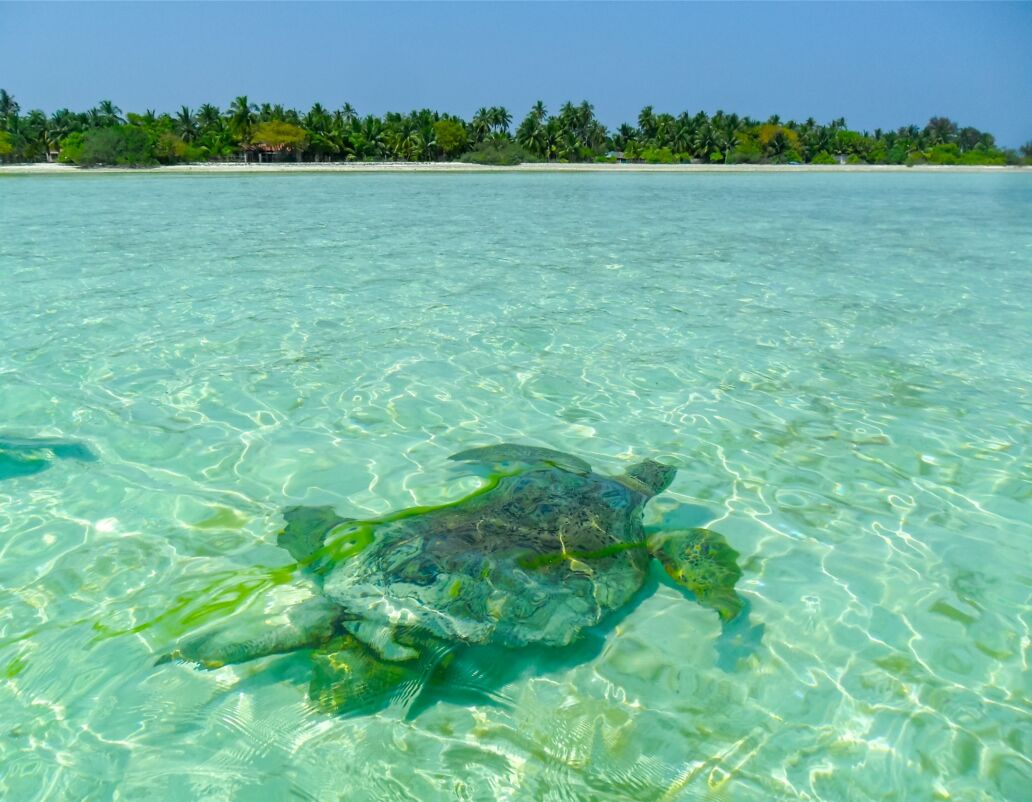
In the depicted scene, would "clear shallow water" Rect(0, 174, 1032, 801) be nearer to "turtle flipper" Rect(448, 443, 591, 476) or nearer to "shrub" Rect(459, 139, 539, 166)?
"turtle flipper" Rect(448, 443, 591, 476)

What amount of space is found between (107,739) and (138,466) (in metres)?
2.46

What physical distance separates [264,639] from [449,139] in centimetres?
8532

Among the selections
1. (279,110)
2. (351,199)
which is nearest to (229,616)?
(351,199)

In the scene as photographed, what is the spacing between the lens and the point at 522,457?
4.48 meters

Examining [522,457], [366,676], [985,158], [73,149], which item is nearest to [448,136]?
[73,149]

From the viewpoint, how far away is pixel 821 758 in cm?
259

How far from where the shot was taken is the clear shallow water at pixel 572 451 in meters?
2.57

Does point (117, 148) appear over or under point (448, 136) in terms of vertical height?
under

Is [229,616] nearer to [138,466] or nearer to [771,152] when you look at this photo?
[138,466]

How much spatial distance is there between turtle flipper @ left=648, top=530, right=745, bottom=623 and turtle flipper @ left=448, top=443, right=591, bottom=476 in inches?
27.6

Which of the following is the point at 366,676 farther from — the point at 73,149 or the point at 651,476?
the point at 73,149

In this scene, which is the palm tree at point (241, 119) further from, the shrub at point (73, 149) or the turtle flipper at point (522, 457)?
the turtle flipper at point (522, 457)

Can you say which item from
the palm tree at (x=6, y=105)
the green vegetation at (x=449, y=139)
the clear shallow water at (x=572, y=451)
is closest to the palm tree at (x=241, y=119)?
the green vegetation at (x=449, y=139)

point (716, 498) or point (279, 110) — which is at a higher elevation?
point (279, 110)
